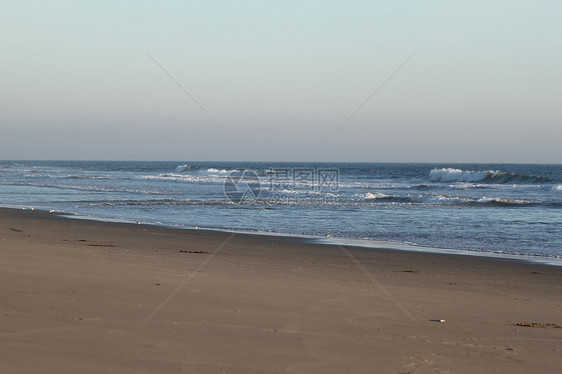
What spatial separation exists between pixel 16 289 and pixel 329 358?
3.19 meters

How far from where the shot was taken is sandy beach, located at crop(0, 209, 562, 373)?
3979 mm

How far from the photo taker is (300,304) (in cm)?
572

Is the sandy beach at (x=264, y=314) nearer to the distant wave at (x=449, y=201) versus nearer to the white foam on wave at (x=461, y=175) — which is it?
the distant wave at (x=449, y=201)

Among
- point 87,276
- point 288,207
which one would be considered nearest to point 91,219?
point 288,207

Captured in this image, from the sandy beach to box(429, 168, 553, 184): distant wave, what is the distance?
39767mm

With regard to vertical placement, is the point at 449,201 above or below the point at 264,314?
below

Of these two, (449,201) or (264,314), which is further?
(449,201)

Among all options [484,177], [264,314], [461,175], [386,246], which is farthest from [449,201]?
[461,175]

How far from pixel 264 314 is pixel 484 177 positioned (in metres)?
49.3

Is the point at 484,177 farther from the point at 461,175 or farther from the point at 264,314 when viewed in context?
the point at 264,314

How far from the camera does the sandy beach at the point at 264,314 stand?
398cm

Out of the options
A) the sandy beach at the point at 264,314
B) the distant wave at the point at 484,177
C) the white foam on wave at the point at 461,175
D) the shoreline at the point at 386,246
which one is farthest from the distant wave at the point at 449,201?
the white foam on wave at the point at 461,175

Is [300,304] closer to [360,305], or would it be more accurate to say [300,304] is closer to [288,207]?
[360,305]

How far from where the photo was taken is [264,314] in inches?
206
